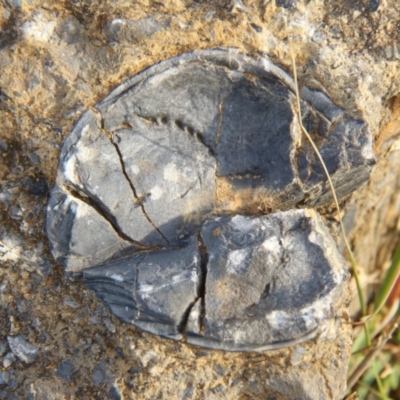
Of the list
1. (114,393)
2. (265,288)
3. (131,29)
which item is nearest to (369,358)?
(265,288)

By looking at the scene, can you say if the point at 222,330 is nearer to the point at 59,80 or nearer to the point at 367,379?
the point at 59,80

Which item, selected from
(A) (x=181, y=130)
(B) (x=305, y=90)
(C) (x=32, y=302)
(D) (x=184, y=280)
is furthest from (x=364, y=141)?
(C) (x=32, y=302)

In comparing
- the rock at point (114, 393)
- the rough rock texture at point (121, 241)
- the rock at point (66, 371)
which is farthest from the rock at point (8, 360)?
the rock at point (114, 393)

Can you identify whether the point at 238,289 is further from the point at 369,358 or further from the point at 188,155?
the point at 369,358

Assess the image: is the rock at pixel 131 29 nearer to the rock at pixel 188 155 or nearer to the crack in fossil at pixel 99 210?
the rock at pixel 188 155

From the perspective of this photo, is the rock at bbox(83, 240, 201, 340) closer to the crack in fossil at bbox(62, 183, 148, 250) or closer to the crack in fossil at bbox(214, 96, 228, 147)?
the crack in fossil at bbox(62, 183, 148, 250)

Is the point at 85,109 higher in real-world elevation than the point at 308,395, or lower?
higher
